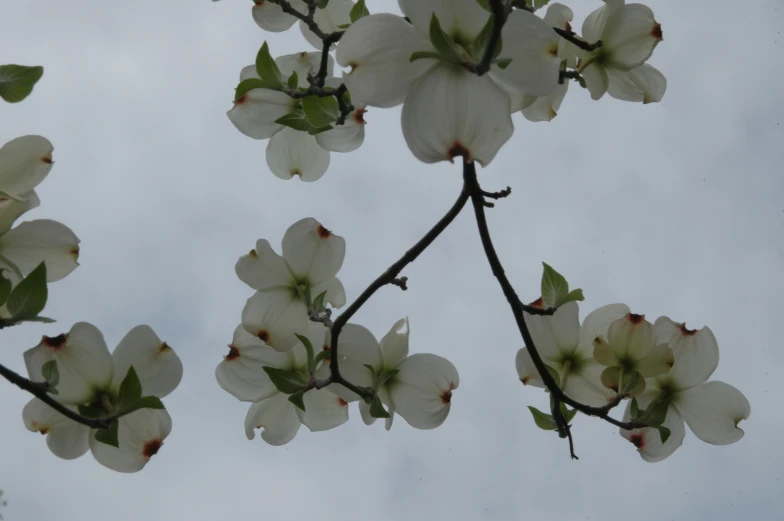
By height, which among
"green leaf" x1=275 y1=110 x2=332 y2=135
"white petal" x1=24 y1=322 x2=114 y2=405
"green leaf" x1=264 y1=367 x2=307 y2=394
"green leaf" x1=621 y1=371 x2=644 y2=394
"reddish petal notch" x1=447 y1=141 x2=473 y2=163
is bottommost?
"white petal" x1=24 y1=322 x2=114 y2=405

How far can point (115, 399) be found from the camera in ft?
2.67

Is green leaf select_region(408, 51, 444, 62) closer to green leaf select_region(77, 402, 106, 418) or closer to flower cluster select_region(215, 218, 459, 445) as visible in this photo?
flower cluster select_region(215, 218, 459, 445)

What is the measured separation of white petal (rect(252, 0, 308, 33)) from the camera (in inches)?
44.7

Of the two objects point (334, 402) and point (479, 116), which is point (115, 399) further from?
point (479, 116)

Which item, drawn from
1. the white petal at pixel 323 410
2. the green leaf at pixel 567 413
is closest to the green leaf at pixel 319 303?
the white petal at pixel 323 410

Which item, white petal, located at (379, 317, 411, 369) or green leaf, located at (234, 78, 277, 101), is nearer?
white petal, located at (379, 317, 411, 369)

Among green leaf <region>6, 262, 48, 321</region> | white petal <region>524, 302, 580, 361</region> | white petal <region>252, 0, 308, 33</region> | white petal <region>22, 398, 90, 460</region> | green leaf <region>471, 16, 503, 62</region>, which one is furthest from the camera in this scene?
white petal <region>252, 0, 308, 33</region>

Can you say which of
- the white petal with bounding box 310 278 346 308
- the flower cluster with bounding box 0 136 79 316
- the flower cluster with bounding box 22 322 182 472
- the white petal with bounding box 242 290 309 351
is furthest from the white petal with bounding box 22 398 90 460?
the white petal with bounding box 310 278 346 308

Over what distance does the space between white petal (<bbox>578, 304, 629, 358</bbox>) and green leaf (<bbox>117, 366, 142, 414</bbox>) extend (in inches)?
20.1

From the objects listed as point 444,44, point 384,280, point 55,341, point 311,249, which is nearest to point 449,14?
point 444,44

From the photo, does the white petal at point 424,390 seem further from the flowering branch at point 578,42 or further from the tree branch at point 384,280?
the flowering branch at point 578,42

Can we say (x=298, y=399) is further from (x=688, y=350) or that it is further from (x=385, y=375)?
(x=688, y=350)

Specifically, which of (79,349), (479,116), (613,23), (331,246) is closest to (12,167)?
(79,349)

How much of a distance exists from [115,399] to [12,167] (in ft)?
0.86
